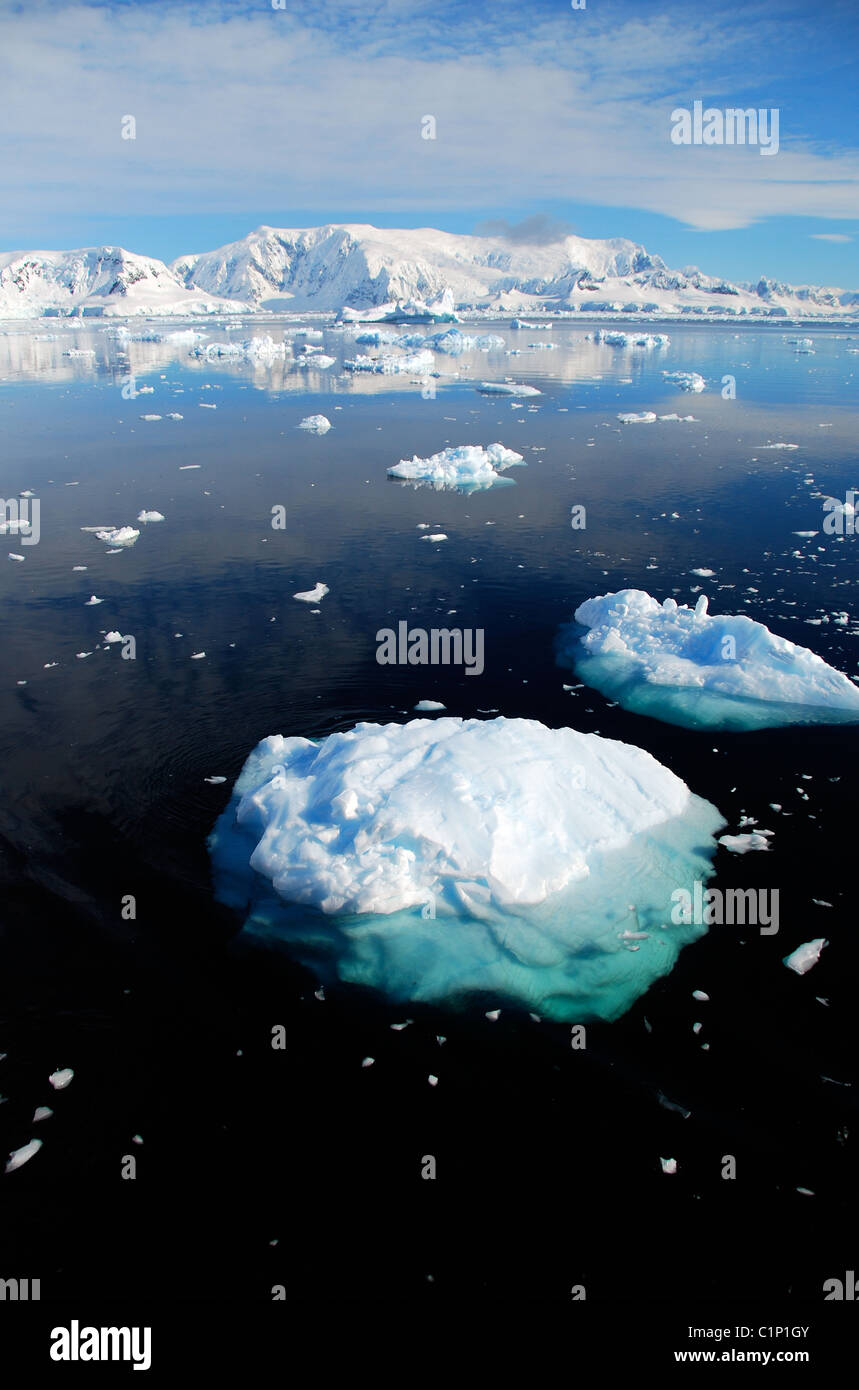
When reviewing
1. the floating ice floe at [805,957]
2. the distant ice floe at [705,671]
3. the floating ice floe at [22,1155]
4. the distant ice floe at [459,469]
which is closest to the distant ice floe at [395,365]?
the distant ice floe at [459,469]

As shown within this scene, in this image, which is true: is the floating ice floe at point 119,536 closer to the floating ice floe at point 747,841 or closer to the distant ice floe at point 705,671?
the distant ice floe at point 705,671

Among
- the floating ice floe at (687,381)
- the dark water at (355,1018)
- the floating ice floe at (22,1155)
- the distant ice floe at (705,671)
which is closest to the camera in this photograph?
the dark water at (355,1018)

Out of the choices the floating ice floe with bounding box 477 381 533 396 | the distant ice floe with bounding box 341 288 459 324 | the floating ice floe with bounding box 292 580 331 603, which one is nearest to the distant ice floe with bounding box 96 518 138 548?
the floating ice floe with bounding box 292 580 331 603

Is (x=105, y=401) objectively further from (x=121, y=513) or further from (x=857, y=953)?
(x=857, y=953)

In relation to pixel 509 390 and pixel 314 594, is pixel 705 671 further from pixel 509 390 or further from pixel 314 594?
pixel 509 390
